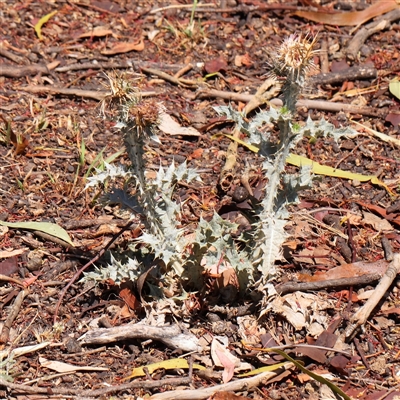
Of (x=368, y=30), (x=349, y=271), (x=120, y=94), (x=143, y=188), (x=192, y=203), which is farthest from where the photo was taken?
(x=368, y=30)

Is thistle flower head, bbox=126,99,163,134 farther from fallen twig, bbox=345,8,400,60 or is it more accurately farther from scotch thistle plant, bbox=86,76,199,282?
fallen twig, bbox=345,8,400,60

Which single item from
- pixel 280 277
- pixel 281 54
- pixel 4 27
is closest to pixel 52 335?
pixel 280 277

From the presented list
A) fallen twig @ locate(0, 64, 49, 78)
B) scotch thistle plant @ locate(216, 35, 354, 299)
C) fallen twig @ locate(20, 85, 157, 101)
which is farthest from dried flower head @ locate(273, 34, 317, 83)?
fallen twig @ locate(0, 64, 49, 78)

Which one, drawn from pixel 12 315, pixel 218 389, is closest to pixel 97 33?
pixel 12 315

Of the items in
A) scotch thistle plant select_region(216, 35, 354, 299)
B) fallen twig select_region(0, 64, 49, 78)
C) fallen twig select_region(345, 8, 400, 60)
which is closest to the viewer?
scotch thistle plant select_region(216, 35, 354, 299)

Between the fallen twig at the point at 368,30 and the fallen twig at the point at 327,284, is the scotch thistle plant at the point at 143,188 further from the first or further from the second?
the fallen twig at the point at 368,30

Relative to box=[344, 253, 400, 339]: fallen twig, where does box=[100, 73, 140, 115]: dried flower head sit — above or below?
above

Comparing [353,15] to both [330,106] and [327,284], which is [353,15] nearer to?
[330,106]
